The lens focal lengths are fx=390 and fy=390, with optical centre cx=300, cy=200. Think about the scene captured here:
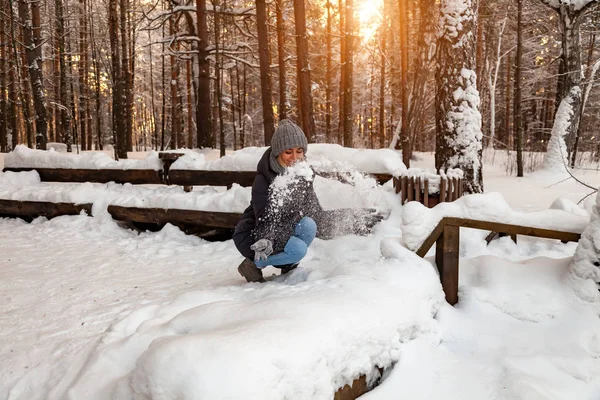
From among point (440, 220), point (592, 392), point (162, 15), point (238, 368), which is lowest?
point (592, 392)

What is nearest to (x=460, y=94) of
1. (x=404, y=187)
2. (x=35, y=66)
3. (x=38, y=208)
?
(x=404, y=187)

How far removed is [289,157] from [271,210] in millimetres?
458

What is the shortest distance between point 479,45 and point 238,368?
20.8 metres

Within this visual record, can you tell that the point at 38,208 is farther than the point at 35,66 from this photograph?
No

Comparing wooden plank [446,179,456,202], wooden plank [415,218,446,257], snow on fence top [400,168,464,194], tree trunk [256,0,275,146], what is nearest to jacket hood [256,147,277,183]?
wooden plank [415,218,446,257]

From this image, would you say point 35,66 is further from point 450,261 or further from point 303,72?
point 450,261

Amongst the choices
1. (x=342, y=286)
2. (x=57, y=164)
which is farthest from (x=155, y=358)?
(x=57, y=164)

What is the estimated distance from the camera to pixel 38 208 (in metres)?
6.75

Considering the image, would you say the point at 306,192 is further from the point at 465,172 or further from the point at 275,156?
the point at 465,172

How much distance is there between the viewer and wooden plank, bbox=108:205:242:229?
548cm

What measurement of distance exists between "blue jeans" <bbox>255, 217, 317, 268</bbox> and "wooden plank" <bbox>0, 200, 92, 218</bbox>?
4.58m

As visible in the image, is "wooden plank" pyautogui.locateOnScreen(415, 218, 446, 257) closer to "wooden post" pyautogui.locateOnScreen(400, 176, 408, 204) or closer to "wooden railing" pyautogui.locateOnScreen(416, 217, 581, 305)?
"wooden railing" pyautogui.locateOnScreen(416, 217, 581, 305)

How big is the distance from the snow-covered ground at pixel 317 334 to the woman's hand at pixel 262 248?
257mm

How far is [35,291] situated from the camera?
383cm
